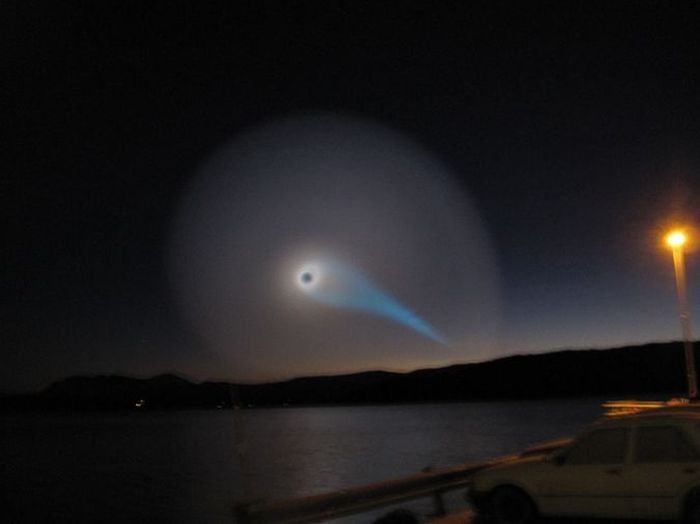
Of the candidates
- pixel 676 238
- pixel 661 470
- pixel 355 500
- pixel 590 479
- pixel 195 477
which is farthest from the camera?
pixel 195 477

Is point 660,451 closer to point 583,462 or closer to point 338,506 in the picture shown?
point 583,462

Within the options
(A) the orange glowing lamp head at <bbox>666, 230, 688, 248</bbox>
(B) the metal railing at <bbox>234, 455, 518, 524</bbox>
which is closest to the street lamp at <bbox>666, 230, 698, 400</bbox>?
(A) the orange glowing lamp head at <bbox>666, 230, 688, 248</bbox>

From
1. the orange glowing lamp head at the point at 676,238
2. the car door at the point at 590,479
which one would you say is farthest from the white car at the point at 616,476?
the orange glowing lamp head at the point at 676,238

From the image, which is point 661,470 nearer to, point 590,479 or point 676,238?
point 590,479

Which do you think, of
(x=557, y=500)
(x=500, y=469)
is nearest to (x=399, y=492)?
(x=500, y=469)

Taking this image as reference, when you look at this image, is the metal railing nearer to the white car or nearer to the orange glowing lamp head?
the white car

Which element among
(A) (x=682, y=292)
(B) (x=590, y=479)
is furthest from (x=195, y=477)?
(B) (x=590, y=479)

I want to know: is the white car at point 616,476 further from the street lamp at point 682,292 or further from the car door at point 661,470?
the street lamp at point 682,292
